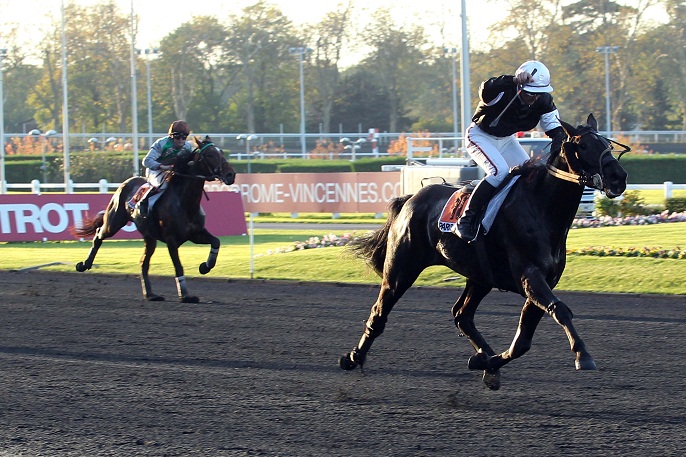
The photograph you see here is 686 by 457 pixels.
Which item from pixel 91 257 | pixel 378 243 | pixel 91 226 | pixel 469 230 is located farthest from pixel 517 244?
pixel 91 226

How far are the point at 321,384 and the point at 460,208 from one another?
5.29 feet

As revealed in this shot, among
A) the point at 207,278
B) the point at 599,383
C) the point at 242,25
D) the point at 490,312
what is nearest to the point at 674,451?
the point at 599,383

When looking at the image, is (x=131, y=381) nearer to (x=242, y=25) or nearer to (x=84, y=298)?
(x=84, y=298)

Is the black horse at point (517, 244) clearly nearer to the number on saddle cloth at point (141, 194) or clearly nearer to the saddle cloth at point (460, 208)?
the saddle cloth at point (460, 208)

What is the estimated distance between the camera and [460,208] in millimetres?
7648

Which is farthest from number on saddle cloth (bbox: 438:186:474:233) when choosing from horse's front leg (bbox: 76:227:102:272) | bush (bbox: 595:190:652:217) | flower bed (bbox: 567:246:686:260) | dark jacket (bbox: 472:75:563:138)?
bush (bbox: 595:190:652:217)

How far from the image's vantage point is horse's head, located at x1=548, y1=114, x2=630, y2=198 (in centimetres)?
651

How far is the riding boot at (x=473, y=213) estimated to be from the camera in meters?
A: 7.43

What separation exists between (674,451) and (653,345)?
148 inches

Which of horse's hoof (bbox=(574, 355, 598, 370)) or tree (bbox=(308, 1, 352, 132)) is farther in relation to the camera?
tree (bbox=(308, 1, 352, 132))

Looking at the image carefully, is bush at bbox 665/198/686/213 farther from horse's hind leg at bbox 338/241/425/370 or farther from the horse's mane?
the horse's mane

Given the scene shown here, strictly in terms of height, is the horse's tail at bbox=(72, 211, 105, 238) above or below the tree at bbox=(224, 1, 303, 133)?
below

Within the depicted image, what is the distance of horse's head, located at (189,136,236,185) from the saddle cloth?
515 centimetres

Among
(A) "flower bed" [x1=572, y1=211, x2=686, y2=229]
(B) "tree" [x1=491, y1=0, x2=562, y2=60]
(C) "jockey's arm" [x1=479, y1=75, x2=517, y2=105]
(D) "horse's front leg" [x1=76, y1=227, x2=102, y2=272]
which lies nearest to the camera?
(C) "jockey's arm" [x1=479, y1=75, x2=517, y2=105]
